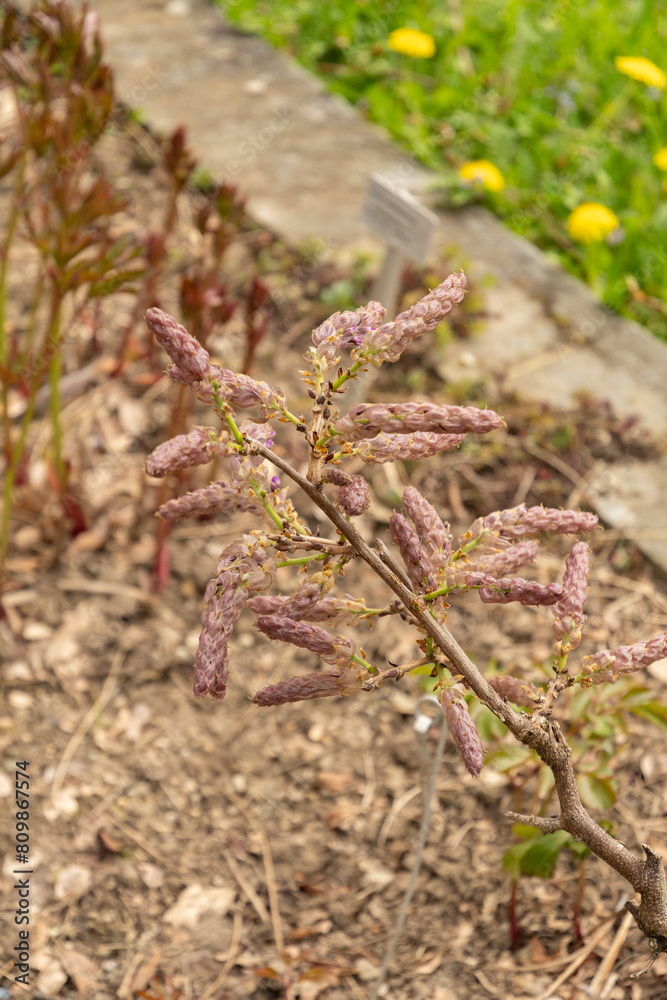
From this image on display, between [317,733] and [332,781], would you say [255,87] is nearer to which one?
[317,733]

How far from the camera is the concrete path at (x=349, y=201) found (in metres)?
3.10

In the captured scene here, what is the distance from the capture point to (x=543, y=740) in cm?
110

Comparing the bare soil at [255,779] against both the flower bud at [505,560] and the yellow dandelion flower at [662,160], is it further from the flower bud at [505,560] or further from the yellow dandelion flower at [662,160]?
the yellow dandelion flower at [662,160]

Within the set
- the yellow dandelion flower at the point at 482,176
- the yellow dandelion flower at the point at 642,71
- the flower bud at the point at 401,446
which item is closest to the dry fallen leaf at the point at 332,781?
the flower bud at the point at 401,446

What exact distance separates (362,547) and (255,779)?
1.25 meters

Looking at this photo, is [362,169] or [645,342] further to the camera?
[362,169]

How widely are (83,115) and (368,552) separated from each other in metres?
1.50

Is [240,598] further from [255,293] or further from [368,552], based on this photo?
[255,293]

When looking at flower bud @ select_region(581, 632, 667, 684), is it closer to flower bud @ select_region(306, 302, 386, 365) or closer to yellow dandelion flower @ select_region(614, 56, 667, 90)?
flower bud @ select_region(306, 302, 386, 365)

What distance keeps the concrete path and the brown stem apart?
1566 mm

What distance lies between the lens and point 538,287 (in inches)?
139

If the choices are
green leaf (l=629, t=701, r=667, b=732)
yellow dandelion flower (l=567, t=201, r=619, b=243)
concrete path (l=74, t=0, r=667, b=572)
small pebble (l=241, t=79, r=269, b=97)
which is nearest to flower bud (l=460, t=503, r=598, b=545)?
green leaf (l=629, t=701, r=667, b=732)

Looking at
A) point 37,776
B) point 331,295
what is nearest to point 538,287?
point 331,295

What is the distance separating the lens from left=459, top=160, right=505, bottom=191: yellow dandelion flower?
367 cm
